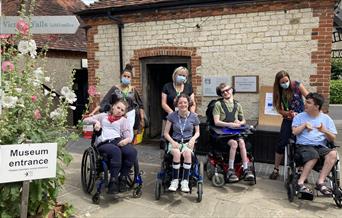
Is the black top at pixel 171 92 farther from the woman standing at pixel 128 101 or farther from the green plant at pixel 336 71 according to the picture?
the green plant at pixel 336 71

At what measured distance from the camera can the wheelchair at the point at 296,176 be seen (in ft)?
13.4

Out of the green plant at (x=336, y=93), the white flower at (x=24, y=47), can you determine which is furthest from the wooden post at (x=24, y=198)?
the green plant at (x=336, y=93)

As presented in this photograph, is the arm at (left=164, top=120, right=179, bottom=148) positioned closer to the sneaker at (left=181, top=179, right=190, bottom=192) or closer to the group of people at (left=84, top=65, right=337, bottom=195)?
the group of people at (left=84, top=65, right=337, bottom=195)

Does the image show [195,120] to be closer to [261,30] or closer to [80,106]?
[261,30]

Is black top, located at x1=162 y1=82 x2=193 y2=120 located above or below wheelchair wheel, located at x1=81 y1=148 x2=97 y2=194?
above

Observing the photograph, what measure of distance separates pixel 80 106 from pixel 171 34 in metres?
5.91

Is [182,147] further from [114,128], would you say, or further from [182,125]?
[114,128]

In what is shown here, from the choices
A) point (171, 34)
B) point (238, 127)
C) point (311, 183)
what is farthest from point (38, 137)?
point (171, 34)

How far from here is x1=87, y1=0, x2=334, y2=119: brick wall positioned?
630 cm

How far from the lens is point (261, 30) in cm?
674

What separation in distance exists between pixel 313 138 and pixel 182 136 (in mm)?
1709

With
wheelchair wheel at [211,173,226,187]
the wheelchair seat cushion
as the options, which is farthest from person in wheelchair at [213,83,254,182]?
the wheelchair seat cushion

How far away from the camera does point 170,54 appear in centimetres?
769

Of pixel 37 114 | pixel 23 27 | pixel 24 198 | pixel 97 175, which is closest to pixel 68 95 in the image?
pixel 37 114
